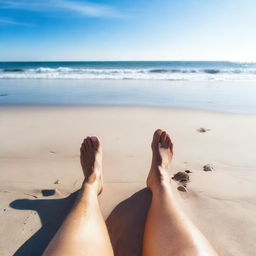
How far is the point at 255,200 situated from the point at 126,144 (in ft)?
5.04

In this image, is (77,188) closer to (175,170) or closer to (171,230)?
(175,170)

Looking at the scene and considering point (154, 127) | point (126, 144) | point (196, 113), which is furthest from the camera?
point (196, 113)

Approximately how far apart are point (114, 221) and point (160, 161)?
2.33 ft

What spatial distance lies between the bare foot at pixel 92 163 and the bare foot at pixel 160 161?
38 cm

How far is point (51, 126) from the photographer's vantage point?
402 centimetres

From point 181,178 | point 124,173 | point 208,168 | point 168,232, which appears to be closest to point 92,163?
point 124,173

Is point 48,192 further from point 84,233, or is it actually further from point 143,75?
point 143,75

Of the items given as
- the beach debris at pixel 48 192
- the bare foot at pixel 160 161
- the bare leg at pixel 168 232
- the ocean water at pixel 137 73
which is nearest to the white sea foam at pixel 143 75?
the ocean water at pixel 137 73

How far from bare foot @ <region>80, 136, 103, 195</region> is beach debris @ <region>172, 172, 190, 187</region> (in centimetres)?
61

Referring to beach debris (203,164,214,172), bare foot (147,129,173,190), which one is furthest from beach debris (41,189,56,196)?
beach debris (203,164,214,172)

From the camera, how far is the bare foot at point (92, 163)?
6.79 ft

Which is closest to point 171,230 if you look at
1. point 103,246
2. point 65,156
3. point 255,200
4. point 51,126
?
point 103,246

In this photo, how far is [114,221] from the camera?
1815 millimetres

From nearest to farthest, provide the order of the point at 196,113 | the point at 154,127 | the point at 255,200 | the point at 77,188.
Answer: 1. the point at 255,200
2. the point at 77,188
3. the point at 154,127
4. the point at 196,113
